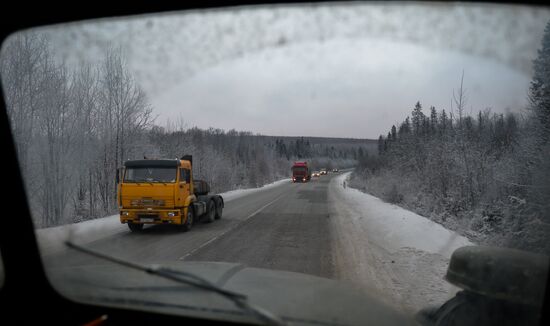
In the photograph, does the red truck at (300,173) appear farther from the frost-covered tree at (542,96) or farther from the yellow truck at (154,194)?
the frost-covered tree at (542,96)

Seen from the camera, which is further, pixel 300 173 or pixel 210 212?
pixel 300 173

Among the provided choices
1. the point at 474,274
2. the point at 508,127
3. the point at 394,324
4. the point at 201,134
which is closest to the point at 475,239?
the point at 508,127

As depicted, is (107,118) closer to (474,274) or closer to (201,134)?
(474,274)

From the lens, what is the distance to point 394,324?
8.13 feet

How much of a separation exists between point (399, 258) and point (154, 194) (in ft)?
24.7

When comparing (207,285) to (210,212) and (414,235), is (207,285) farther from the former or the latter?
(210,212)

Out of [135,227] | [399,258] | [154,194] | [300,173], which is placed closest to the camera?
[399,258]

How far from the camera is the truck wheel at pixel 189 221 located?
12.9 meters

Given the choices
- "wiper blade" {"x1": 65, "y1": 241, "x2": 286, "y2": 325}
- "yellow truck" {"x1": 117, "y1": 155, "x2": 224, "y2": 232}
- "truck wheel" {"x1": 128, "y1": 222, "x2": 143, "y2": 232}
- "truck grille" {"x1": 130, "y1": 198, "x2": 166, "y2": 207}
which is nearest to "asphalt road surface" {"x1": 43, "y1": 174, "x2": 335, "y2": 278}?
"truck wheel" {"x1": 128, "y1": 222, "x2": 143, "y2": 232}

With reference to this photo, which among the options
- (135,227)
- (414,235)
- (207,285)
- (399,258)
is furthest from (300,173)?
(207,285)

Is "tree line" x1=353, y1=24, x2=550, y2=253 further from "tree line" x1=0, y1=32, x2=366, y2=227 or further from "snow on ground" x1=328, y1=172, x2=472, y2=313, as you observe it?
"tree line" x1=0, y1=32, x2=366, y2=227

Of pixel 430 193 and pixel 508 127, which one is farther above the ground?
pixel 508 127

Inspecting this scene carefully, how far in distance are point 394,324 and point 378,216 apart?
1424 centimetres

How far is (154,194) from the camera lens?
12555 mm
